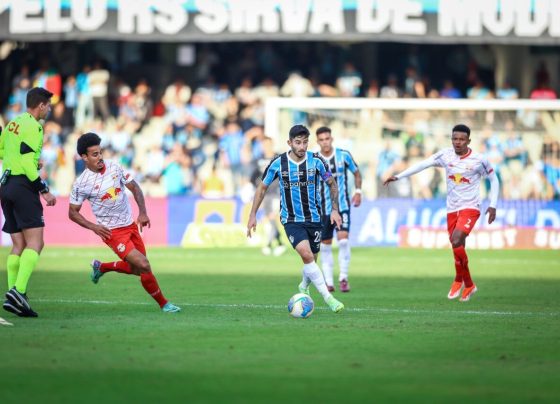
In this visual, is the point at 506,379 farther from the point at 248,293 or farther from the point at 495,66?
the point at 495,66

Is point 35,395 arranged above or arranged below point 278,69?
below

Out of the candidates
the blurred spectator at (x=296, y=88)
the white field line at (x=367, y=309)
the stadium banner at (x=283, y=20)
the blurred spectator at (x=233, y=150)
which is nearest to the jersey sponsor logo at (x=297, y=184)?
the white field line at (x=367, y=309)

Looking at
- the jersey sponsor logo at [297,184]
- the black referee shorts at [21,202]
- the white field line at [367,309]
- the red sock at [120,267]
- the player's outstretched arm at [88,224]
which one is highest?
the jersey sponsor logo at [297,184]

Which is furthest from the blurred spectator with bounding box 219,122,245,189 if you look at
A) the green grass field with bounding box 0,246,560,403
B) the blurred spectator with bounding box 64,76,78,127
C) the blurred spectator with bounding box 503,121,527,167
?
the green grass field with bounding box 0,246,560,403

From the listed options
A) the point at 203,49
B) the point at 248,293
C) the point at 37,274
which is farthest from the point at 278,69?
the point at 248,293

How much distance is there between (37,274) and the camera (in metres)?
19.0

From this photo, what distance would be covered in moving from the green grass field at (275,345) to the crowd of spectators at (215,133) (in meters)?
10.4

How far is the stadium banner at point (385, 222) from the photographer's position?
27.1m

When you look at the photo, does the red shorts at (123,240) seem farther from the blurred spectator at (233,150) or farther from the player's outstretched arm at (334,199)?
the blurred spectator at (233,150)

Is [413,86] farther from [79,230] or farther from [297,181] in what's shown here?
[297,181]

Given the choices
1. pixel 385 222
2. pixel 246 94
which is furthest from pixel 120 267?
pixel 246 94

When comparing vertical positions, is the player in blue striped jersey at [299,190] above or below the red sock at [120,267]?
above

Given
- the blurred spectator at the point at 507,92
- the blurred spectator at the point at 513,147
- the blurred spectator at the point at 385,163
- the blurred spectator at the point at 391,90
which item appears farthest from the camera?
the blurred spectator at the point at 507,92

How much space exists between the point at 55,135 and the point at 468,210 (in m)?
16.9
